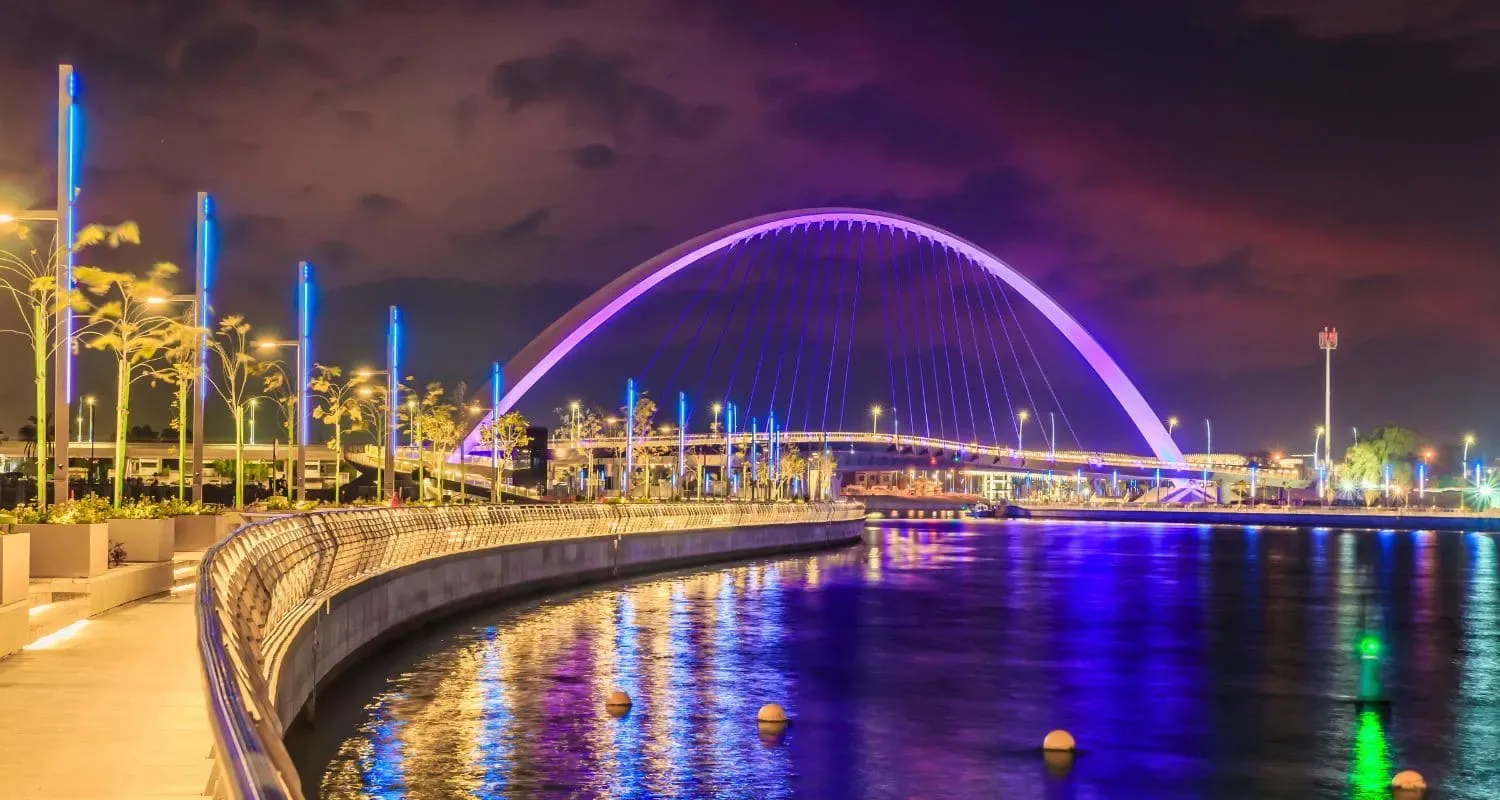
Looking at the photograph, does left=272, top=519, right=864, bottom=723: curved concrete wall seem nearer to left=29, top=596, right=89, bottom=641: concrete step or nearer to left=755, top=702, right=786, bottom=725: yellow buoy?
left=29, top=596, right=89, bottom=641: concrete step

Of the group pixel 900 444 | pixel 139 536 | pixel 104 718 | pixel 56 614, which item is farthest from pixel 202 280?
pixel 900 444

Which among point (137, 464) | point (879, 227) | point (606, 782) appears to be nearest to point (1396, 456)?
point (879, 227)

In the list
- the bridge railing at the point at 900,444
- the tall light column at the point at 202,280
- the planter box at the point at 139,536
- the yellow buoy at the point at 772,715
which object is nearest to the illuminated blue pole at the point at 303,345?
the tall light column at the point at 202,280

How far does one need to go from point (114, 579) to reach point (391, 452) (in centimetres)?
3254

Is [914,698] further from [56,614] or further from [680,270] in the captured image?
[680,270]

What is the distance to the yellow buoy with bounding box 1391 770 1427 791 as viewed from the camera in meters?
15.2

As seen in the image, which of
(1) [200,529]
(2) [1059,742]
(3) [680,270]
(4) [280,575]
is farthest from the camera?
(3) [680,270]

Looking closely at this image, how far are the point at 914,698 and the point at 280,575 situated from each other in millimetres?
8449

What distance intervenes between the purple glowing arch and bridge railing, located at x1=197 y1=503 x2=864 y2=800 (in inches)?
1638

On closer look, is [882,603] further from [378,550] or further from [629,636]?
[378,550]

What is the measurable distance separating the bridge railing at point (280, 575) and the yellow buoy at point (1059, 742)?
24.7ft

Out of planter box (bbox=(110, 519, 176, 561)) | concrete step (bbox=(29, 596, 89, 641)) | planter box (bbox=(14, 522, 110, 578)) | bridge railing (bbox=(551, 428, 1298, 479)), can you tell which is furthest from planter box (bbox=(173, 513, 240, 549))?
bridge railing (bbox=(551, 428, 1298, 479))

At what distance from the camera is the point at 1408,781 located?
15.3 metres

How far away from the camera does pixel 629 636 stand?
28047 millimetres
